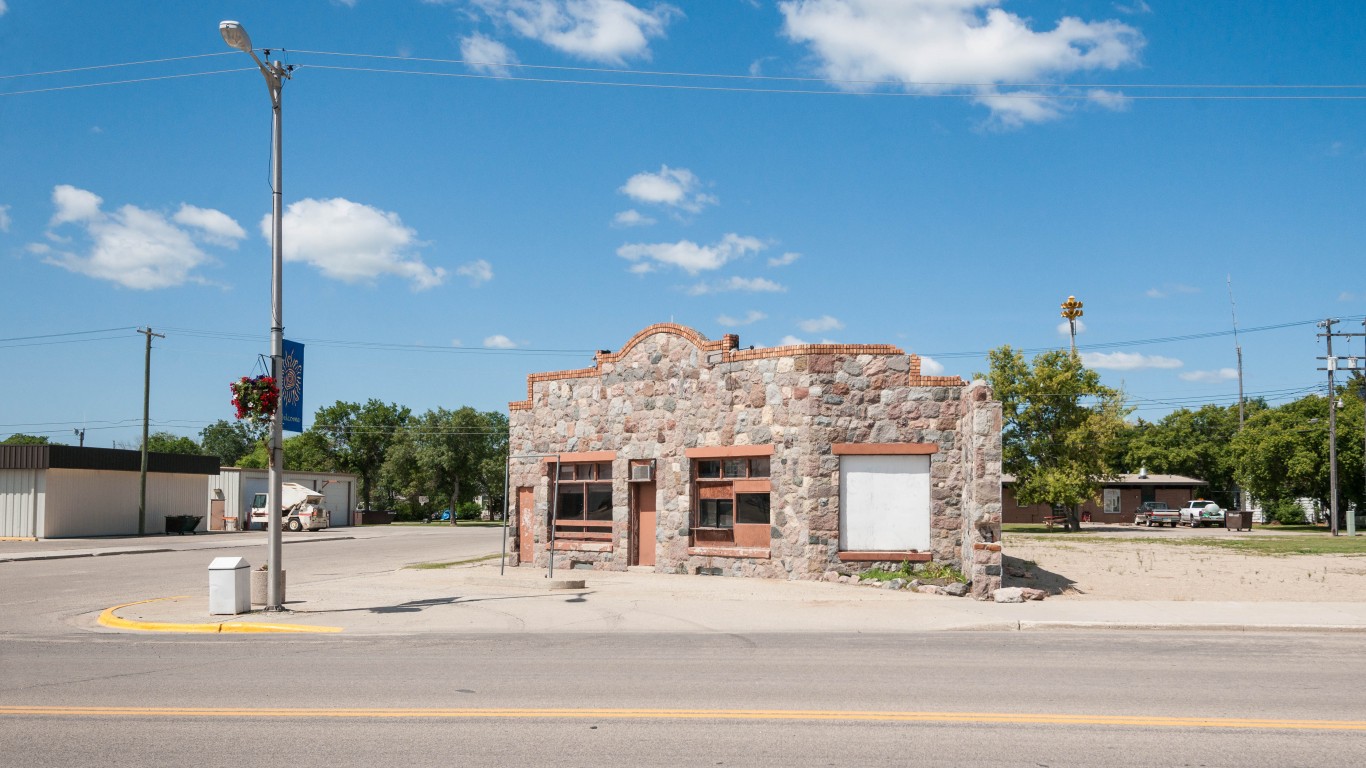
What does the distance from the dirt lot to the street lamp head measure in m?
16.6

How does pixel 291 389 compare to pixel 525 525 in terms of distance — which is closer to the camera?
pixel 291 389

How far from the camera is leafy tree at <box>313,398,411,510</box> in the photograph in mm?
95625

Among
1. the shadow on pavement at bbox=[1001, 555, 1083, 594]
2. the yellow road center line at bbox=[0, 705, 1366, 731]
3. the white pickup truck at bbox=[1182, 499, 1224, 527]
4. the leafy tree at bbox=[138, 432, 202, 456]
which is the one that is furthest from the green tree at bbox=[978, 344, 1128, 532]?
the leafy tree at bbox=[138, 432, 202, 456]

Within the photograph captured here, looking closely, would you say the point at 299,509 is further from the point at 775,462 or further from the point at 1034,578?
the point at 1034,578

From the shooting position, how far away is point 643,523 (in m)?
23.5

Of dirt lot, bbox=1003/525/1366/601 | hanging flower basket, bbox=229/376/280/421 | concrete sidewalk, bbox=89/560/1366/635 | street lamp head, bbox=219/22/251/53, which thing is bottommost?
dirt lot, bbox=1003/525/1366/601

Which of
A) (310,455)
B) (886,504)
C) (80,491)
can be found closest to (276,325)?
(886,504)

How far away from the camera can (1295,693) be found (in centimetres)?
930

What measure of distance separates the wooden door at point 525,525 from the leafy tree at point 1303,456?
52.1 metres

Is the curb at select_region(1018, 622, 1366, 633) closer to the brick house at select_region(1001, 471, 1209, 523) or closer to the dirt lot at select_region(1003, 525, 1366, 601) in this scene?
the dirt lot at select_region(1003, 525, 1366, 601)

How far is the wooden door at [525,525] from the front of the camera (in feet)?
84.8

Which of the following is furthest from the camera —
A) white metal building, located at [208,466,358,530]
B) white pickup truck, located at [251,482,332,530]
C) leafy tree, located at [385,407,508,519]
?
leafy tree, located at [385,407,508,519]

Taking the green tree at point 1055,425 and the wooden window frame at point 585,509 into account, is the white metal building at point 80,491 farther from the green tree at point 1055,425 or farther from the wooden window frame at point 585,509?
the green tree at point 1055,425

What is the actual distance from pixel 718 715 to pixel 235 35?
12313mm
